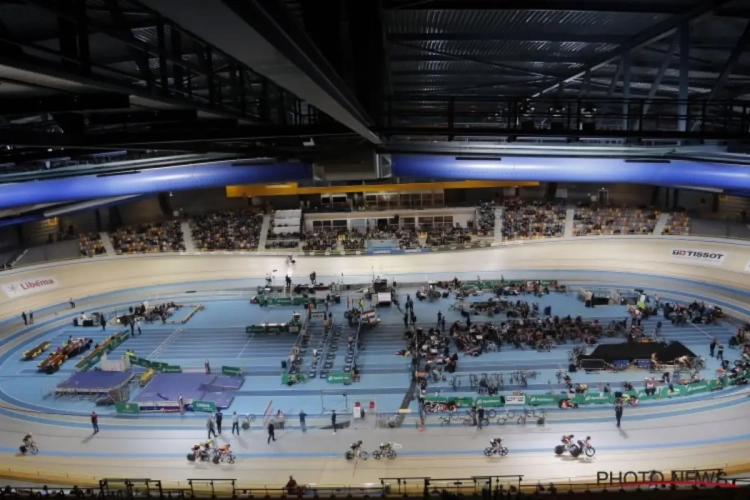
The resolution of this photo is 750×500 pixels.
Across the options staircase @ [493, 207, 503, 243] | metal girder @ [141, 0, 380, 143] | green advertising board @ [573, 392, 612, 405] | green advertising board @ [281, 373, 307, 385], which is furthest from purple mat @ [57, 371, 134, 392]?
staircase @ [493, 207, 503, 243]

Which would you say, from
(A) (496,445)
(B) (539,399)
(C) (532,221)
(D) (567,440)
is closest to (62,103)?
(A) (496,445)

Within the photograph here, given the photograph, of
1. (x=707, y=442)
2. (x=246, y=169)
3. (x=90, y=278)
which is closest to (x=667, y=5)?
(x=707, y=442)

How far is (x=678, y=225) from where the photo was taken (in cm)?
3366

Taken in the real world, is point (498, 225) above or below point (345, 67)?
below

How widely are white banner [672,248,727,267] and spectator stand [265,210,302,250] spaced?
23.0 m

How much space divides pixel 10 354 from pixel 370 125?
23365mm

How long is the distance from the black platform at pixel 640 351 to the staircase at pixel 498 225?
15401 millimetres

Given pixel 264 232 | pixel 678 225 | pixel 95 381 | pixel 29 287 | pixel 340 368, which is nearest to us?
pixel 95 381

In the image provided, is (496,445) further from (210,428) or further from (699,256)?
(699,256)

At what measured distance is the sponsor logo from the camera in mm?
30328

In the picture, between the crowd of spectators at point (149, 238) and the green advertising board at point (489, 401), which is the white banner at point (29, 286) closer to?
the crowd of spectators at point (149, 238)

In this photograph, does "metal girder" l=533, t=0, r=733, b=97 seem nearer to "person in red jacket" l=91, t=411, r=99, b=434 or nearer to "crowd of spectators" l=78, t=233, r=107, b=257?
"person in red jacket" l=91, t=411, r=99, b=434

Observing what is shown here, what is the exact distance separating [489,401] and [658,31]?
11.4 metres

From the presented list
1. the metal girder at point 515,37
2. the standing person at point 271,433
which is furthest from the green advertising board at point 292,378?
the metal girder at point 515,37
